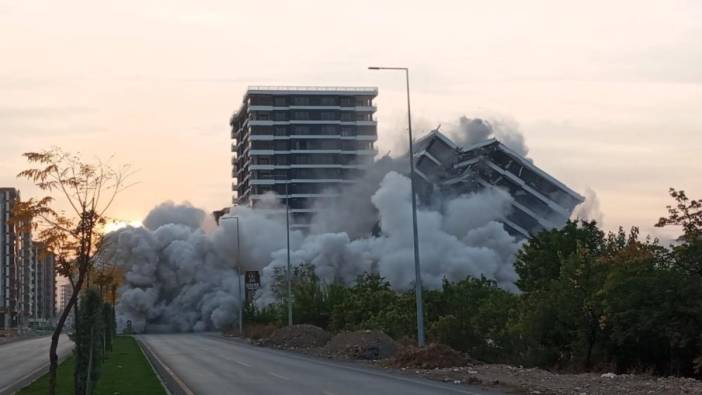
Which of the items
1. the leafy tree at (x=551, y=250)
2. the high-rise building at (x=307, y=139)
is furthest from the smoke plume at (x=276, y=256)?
the leafy tree at (x=551, y=250)

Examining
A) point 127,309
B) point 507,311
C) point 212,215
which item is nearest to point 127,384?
point 507,311

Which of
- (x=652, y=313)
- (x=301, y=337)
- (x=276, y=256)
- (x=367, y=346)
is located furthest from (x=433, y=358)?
(x=276, y=256)

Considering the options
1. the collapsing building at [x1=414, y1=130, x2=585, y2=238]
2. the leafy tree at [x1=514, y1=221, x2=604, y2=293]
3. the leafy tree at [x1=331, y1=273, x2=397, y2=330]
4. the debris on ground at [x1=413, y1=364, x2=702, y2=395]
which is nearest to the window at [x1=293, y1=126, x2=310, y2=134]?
the collapsing building at [x1=414, y1=130, x2=585, y2=238]

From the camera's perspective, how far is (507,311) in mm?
48094

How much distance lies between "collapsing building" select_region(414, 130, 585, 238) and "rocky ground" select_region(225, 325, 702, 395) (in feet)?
218

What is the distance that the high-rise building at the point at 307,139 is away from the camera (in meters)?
166

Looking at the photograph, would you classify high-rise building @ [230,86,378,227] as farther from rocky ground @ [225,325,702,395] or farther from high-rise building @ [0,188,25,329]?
rocky ground @ [225,325,702,395]

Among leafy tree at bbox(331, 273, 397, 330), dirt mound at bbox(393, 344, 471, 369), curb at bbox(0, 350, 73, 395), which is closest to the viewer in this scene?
curb at bbox(0, 350, 73, 395)

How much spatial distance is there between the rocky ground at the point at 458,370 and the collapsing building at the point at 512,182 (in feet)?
218

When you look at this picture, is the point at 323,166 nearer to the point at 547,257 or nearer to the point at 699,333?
the point at 547,257

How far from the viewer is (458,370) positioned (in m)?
36.8

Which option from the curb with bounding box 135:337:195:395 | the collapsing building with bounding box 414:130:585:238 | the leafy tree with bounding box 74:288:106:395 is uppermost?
the collapsing building with bounding box 414:130:585:238

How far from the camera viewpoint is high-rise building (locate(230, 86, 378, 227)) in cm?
16588

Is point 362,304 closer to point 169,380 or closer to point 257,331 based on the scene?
point 257,331
